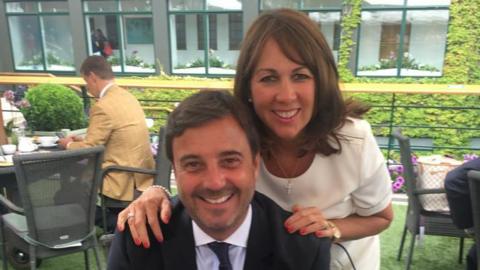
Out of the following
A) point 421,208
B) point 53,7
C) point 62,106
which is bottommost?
point 421,208

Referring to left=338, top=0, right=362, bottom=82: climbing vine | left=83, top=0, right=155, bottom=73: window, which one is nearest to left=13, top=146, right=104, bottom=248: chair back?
left=338, top=0, right=362, bottom=82: climbing vine

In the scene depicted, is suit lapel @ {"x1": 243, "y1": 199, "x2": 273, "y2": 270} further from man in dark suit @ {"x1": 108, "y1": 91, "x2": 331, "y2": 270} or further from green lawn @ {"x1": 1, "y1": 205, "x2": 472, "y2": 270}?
green lawn @ {"x1": 1, "y1": 205, "x2": 472, "y2": 270}

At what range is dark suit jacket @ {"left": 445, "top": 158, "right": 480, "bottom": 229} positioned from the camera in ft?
7.70

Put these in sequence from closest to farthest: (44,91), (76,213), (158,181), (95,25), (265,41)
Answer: (265,41) → (76,213) → (158,181) → (44,91) → (95,25)

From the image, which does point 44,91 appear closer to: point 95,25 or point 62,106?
point 62,106

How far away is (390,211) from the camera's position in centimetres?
148

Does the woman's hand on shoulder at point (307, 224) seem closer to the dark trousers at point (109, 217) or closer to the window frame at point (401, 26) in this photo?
the dark trousers at point (109, 217)

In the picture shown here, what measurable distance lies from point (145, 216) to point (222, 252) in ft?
0.77

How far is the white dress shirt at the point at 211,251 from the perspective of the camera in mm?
1174

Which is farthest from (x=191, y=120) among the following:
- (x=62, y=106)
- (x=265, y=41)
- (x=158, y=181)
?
(x=62, y=106)

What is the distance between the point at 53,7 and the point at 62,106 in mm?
9956

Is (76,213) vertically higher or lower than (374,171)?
lower

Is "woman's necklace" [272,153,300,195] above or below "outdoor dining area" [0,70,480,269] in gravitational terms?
above

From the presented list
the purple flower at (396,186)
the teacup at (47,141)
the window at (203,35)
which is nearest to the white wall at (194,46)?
the window at (203,35)
